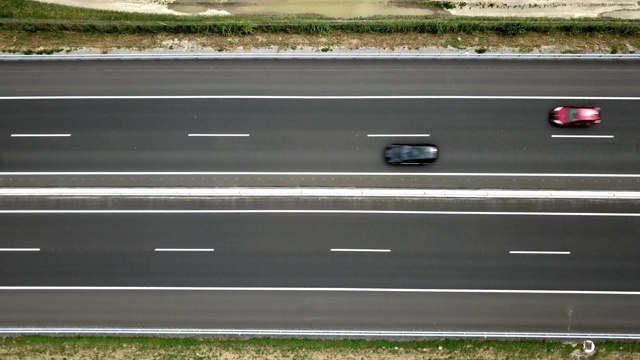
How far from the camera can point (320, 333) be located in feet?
91.6

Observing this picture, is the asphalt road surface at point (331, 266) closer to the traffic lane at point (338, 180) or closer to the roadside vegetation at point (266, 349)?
the roadside vegetation at point (266, 349)

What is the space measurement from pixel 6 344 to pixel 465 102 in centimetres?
3216

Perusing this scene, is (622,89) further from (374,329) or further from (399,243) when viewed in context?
(374,329)

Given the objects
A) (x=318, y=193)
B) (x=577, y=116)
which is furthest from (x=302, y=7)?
(x=577, y=116)

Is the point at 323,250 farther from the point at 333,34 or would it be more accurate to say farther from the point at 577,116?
the point at 577,116

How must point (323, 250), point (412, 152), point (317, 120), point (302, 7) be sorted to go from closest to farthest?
point (412, 152), point (323, 250), point (317, 120), point (302, 7)

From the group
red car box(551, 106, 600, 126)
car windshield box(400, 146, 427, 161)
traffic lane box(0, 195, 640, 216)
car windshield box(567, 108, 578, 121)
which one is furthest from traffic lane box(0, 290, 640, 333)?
car windshield box(567, 108, 578, 121)

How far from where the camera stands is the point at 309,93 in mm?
29453

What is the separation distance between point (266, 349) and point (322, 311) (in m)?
4.11

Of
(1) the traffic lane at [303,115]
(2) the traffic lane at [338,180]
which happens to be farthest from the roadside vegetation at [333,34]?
(2) the traffic lane at [338,180]

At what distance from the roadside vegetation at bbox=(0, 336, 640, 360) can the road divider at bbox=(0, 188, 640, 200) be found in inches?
348

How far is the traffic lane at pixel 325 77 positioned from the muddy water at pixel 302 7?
4.45m

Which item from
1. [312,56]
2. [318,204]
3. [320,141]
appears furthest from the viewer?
[312,56]

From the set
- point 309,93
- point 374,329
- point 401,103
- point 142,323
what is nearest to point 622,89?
point 401,103
